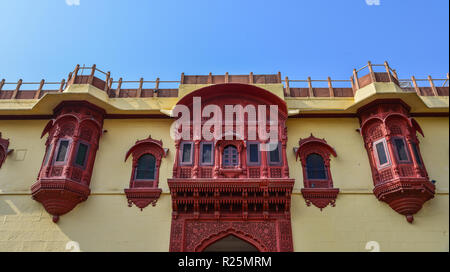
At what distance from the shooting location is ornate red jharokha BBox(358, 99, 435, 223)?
10.9 meters

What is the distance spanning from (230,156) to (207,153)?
733mm

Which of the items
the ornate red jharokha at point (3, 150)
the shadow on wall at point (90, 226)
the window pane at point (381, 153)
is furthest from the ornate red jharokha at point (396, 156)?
the ornate red jharokha at point (3, 150)

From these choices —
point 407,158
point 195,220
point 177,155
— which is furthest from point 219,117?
point 407,158

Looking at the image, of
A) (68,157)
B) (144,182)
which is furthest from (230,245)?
(68,157)

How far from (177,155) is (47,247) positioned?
180 inches

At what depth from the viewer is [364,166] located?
39.4ft

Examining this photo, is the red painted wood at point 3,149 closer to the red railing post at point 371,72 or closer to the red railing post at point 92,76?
the red railing post at point 92,76

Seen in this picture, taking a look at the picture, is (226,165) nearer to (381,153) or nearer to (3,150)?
(381,153)

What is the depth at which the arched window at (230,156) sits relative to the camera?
38.8ft

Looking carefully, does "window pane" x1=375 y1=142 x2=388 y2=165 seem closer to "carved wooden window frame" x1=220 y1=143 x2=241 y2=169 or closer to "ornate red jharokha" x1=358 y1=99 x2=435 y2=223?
"ornate red jharokha" x1=358 y1=99 x2=435 y2=223

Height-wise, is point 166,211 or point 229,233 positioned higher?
point 166,211

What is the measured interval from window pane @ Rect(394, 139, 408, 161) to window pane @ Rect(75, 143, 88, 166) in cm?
971

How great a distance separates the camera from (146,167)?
40.3ft
